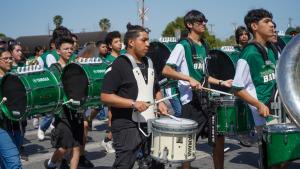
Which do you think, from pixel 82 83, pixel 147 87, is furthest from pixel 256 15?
pixel 82 83

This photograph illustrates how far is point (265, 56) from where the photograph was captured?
4312mm

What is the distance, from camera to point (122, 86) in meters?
4.16

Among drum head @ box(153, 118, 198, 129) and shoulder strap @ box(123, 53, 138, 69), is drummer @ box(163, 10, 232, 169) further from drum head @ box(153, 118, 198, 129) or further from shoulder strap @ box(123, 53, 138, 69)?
drum head @ box(153, 118, 198, 129)

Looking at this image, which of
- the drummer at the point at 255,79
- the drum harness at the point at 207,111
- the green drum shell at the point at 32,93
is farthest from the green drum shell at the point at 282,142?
the green drum shell at the point at 32,93

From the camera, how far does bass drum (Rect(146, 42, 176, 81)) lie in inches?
345

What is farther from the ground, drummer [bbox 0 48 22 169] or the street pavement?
drummer [bbox 0 48 22 169]

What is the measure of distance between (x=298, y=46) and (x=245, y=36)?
6075 millimetres

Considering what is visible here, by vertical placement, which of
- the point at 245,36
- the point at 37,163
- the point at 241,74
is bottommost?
the point at 37,163

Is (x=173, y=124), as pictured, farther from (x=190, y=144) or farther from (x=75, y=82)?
(x=75, y=82)

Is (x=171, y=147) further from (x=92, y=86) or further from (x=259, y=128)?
(x=92, y=86)

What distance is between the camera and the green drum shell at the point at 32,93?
5113 millimetres

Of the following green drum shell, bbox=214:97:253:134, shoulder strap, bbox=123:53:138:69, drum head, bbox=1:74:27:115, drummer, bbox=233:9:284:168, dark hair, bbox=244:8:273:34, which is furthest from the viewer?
drum head, bbox=1:74:27:115

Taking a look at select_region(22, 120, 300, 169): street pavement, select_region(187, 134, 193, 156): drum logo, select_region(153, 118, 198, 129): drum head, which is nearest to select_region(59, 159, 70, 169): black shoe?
select_region(22, 120, 300, 169): street pavement

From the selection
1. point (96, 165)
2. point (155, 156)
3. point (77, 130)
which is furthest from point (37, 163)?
point (155, 156)
